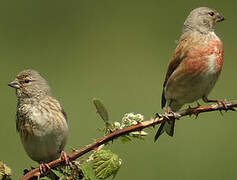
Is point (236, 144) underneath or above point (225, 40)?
underneath

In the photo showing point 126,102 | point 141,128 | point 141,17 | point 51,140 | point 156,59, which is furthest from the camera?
point 141,17

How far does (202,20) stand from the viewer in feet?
17.9

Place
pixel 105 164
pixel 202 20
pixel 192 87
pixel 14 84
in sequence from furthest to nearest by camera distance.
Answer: pixel 202 20 < pixel 192 87 < pixel 14 84 < pixel 105 164

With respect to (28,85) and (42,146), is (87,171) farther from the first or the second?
(28,85)

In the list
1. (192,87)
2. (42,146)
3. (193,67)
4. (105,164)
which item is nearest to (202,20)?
(193,67)

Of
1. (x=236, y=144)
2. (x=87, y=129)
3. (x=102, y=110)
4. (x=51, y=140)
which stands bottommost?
(x=236, y=144)

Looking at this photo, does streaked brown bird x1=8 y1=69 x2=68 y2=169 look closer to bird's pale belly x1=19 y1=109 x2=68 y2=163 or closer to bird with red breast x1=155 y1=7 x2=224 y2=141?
bird's pale belly x1=19 y1=109 x2=68 y2=163

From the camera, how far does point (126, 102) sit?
26.7ft

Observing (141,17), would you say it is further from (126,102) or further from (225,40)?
(126,102)

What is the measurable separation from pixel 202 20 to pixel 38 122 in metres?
1.76

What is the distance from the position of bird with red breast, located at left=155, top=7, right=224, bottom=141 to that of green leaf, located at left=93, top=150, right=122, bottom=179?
Result: 1.81 m

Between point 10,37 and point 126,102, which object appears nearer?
point 126,102

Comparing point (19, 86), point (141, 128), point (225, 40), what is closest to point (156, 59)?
point (225, 40)

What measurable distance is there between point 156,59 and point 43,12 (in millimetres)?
2415
